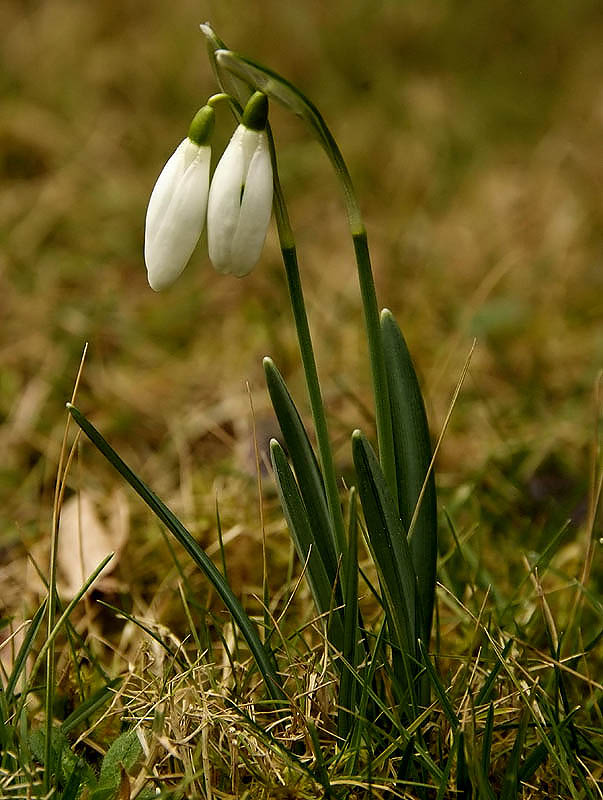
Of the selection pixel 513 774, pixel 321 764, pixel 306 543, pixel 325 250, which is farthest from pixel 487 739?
pixel 325 250

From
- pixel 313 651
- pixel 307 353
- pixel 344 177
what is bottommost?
pixel 313 651

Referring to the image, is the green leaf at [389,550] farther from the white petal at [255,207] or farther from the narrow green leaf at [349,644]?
the white petal at [255,207]

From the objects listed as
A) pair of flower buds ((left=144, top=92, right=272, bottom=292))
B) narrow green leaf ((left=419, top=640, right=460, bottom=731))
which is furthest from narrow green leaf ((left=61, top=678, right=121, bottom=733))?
pair of flower buds ((left=144, top=92, right=272, bottom=292))

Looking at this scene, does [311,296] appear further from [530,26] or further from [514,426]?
[530,26]

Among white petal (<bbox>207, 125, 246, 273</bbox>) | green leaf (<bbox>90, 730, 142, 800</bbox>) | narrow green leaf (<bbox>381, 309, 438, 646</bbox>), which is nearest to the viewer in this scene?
white petal (<bbox>207, 125, 246, 273</bbox>)

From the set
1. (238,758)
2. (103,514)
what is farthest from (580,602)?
(103,514)

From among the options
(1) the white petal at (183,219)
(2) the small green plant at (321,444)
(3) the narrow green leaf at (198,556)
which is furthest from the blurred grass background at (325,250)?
(1) the white petal at (183,219)

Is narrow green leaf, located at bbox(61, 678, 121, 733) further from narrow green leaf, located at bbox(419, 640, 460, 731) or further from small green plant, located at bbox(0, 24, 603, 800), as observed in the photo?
narrow green leaf, located at bbox(419, 640, 460, 731)

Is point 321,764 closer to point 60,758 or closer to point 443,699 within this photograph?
point 443,699
